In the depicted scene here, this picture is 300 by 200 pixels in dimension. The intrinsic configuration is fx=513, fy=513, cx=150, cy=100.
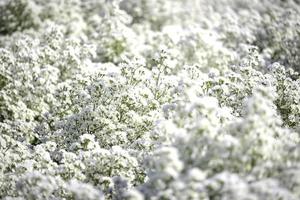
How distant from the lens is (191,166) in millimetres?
8000

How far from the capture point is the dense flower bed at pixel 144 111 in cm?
776

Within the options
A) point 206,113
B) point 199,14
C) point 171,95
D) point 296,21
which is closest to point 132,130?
point 171,95

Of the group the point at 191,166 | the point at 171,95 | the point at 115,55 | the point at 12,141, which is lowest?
the point at 191,166

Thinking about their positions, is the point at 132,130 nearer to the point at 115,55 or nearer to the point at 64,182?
the point at 64,182

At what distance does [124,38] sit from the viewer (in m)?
20.2

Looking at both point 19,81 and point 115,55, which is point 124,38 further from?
point 19,81

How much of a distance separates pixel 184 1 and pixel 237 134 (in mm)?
24896

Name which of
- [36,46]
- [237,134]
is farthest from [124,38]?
[237,134]

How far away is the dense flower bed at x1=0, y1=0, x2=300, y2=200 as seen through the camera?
776cm

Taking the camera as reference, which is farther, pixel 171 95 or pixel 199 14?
pixel 199 14

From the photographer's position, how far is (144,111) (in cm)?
1308

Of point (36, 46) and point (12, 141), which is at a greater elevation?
point (36, 46)

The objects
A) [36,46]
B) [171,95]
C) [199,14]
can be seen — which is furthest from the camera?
[199,14]

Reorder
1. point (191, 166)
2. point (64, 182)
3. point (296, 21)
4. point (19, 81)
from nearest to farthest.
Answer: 1. point (191, 166)
2. point (64, 182)
3. point (19, 81)
4. point (296, 21)
